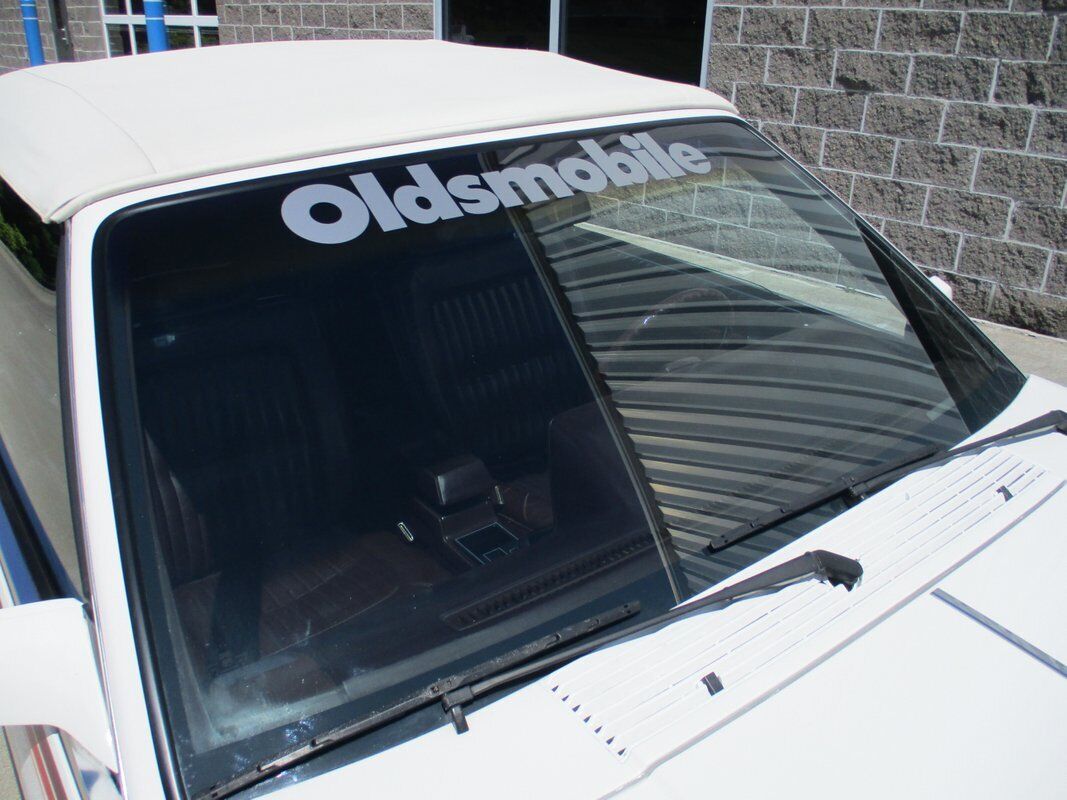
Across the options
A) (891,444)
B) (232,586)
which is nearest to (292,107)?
(232,586)

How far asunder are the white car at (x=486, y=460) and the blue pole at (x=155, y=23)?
19.9 ft

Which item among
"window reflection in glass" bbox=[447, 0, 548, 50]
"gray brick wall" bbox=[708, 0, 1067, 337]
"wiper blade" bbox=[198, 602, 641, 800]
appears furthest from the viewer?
"window reflection in glass" bbox=[447, 0, 548, 50]

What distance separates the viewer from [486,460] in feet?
5.32

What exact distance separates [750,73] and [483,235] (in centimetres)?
420

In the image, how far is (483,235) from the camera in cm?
173

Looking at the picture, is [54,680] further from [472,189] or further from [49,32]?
[49,32]

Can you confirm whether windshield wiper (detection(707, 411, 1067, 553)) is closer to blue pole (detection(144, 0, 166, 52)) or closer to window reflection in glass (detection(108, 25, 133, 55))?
blue pole (detection(144, 0, 166, 52))

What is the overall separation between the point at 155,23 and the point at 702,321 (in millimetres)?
7128

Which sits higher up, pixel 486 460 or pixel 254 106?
pixel 254 106

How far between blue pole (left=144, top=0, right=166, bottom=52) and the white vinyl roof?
5987 millimetres

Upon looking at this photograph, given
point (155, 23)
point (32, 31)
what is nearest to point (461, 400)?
point (155, 23)

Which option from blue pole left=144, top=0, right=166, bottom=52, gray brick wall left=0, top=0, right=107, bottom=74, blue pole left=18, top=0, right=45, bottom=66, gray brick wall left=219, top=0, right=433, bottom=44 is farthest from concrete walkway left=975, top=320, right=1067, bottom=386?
gray brick wall left=0, top=0, right=107, bottom=74

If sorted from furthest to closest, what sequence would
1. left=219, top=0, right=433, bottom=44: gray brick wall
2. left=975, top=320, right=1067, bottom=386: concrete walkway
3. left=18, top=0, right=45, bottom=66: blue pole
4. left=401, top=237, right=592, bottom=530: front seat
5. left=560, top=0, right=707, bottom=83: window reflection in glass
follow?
1. left=18, top=0, right=45, bottom=66: blue pole
2. left=219, top=0, right=433, bottom=44: gray brick wall
3. left=560, top=0, right=707, bottom=83: window reflection in glass
4. left=975, top=320, right=1067, bottom=386: concrete walkway
5. left=401, top=237, right=592, bottom=530: front seat

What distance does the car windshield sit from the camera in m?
1.27
